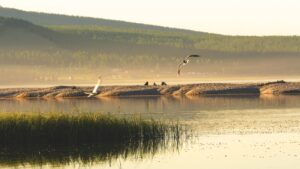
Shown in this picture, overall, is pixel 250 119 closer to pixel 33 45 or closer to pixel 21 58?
pixel 21 58

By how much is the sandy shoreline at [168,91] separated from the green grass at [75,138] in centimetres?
4851

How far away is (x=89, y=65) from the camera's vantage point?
166375mm

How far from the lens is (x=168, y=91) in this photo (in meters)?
95.8

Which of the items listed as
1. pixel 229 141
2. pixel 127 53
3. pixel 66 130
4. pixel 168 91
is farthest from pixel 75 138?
pixel 127 53

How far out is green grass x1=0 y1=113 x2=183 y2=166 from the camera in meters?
41.1

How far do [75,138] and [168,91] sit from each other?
5307 centimetres

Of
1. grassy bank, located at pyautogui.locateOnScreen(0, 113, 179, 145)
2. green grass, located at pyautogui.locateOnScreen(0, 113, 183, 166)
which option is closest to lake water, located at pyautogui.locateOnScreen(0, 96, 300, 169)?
green grass, located at pyautogui.locateOnScreen(0, 113, 183, 166)

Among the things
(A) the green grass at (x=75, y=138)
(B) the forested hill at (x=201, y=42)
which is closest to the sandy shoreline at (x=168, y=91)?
(A) the green grass at (x=75, y=138)

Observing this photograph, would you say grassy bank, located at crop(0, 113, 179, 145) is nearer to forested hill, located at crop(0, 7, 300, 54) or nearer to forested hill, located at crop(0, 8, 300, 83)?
forested hill, located at crop(0, 8, 300, 83)

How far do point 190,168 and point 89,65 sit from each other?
129868 millimetres

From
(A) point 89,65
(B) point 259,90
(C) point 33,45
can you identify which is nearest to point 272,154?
(B) point 259,90

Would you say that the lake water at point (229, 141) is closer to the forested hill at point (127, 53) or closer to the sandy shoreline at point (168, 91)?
the sandy shoreline at point (168, 91)

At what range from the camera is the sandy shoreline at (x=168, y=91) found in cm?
9262

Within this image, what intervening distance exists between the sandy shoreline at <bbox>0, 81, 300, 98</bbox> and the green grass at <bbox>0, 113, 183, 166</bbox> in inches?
1910
